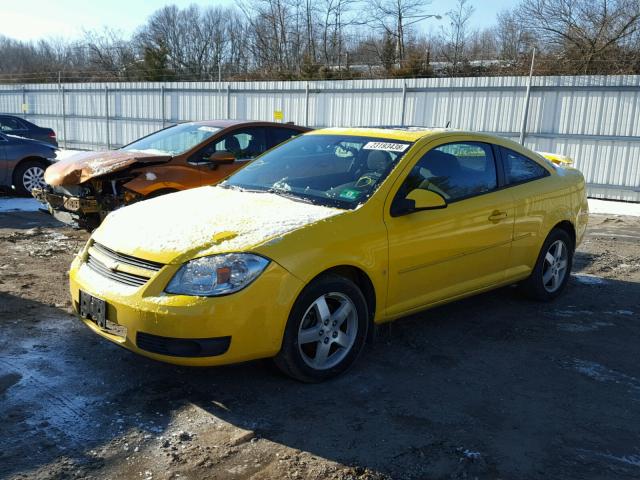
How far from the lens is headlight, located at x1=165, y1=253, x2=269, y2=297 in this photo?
3350mm

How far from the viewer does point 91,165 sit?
677 cm

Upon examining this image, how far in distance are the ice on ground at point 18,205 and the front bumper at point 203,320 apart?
7.37m

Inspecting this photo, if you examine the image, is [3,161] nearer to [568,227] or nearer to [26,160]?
[26,160]

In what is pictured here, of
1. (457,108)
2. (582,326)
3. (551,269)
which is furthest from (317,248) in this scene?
(457,108)

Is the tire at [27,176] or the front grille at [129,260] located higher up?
the front grille at [129,260]

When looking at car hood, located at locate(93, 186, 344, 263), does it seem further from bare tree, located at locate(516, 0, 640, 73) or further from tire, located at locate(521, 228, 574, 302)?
bare tree, located at locate(516, 0, 640, 73)

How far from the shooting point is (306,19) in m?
30.5

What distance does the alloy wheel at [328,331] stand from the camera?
3.71 meters

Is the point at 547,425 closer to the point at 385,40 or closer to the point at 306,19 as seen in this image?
the point at 385,40

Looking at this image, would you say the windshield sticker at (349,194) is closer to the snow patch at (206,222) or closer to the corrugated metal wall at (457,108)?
the snow patch at (206,222)

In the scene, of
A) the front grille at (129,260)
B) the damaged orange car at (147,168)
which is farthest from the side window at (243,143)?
the front grille at (129,260)

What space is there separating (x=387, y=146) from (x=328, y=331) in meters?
1.54

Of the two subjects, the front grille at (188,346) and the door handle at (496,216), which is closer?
the front grille at (188,346)

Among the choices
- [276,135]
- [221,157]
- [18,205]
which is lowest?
[18,205]
